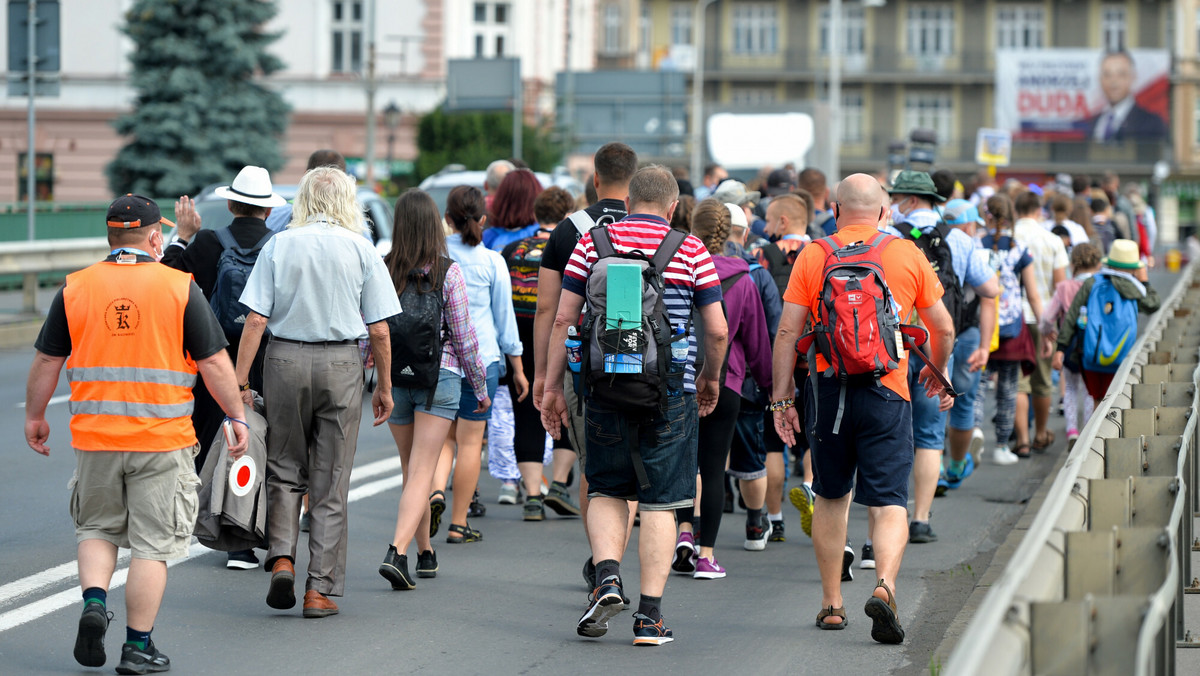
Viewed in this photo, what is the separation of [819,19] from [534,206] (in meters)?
70.5

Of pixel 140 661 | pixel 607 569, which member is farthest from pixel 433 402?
pixel 140 661

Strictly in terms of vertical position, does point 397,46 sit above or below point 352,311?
above

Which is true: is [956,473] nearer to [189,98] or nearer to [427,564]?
[427,564]

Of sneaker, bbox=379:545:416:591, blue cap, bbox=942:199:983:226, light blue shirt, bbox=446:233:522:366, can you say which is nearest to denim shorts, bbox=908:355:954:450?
blue cap, bbox=942:199:983:226

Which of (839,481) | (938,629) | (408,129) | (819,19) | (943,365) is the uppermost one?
(819,19)

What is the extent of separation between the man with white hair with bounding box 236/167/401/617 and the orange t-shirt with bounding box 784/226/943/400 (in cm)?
179

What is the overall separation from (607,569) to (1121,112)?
73.2 meters

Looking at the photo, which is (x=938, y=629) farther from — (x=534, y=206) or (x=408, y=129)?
(x=408, y=129)

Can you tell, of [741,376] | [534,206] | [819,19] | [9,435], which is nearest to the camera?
[741,376]

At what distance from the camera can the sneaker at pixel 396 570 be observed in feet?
23.2

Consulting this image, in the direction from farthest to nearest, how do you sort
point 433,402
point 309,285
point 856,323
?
point 433,402 < point 309,285 < point 856,323

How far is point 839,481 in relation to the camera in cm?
629

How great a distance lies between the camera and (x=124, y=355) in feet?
18.3

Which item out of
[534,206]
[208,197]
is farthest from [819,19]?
[534,206]
